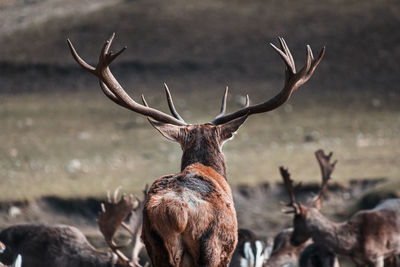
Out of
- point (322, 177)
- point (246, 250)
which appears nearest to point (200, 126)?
point (246, 250)

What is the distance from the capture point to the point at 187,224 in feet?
17.0

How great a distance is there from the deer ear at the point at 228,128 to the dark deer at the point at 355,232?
2817 millimetres

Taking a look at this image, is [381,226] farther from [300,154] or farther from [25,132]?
[25,132]

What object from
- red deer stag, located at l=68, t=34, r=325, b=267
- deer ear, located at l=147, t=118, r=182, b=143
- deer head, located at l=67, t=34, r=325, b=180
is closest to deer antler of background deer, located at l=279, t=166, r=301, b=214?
deer head, located at l=67, t=34, r=325, b=180

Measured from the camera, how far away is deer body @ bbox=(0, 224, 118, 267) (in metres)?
8.56

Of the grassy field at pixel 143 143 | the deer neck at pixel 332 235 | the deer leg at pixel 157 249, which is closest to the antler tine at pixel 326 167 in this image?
the deer neck at pixel 332 235

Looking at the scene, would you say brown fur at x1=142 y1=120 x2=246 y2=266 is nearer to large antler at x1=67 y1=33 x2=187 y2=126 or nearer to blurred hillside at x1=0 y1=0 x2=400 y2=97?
large antler at x1=67 y1=33 x2=187 y2=126

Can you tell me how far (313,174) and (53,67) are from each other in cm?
1246

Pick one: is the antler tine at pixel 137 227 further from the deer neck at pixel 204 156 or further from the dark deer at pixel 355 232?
the deer neck at pixel 204 156

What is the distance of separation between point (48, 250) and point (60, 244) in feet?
0.49

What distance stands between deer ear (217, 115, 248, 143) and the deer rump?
1.14 meters

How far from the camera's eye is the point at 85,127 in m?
19.1

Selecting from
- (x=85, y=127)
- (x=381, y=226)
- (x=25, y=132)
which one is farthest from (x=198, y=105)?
(x=381, y=226)

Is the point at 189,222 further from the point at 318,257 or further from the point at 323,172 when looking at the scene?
the point at 323,172
